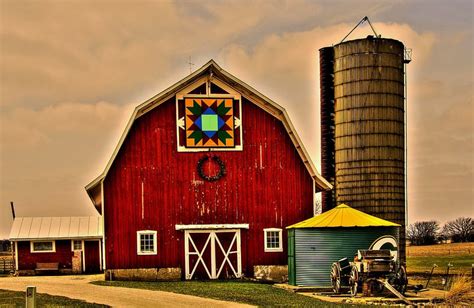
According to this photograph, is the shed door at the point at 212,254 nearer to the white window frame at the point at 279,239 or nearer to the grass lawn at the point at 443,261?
the white window frame at the point at 279,239

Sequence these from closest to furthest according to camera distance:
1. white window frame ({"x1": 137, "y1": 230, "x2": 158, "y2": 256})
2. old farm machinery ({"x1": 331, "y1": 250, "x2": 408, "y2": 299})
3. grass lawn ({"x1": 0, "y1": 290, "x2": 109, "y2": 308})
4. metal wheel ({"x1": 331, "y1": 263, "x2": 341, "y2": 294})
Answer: grass lawn ({"x1": 0, "y1": 290, "x2": 109, "y2": 308}) → old farm machinery ({"x1": 331, "y1": 250, "x2": 408, "y2": 299}) → metal wheel ({"x1": 331, "y1": 263, "x2": 341, "y2": 294}) → white window frame ({"x1": 137, "y1": 230, "x2": 158, "y2": 256})

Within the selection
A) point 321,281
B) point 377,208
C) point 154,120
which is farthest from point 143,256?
point 377,208

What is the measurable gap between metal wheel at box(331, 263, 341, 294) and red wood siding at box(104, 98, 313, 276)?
18.7ft

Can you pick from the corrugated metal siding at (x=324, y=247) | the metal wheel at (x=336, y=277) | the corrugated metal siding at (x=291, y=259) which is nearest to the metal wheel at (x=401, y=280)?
the metal wheel at (x=336, y=277)

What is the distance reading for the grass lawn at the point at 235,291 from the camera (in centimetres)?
2259

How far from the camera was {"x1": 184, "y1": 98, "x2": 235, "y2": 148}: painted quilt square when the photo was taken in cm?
3225

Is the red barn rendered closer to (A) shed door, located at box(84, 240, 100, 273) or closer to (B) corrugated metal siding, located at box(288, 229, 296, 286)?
(B) corrugated metal siding, located at box(288, 229, 296, 286)

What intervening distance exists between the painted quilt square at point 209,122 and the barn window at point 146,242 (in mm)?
3978

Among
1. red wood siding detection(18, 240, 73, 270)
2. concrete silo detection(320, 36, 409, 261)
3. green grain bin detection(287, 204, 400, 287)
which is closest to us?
green grain bin detection(287, 204, 400, 287)

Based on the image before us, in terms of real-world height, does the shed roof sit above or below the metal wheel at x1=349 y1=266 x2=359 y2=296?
above

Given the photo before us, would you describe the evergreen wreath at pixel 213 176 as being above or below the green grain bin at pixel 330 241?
above

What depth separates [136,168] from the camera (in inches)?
1259

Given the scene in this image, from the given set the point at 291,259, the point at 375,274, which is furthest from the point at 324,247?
the point at 375,274

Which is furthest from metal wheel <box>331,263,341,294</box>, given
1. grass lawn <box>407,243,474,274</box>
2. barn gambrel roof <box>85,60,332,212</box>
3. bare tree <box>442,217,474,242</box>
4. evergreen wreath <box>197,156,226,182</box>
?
bare tree <box>442,217,474,242</box>
